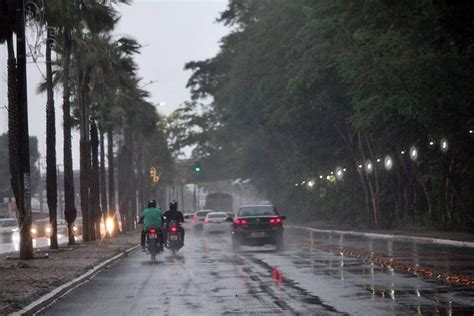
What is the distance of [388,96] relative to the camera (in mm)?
47500

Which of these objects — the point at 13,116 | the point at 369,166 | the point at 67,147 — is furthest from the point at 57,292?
the point at 369,166

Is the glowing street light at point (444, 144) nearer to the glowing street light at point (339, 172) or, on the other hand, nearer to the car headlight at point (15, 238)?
the car headlight at point (15, 238)

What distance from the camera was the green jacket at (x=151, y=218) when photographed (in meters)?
36.0

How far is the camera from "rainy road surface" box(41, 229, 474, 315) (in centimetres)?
1722

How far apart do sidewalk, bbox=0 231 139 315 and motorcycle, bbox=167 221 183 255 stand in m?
2.04

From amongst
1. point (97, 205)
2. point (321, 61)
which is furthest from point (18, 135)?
point (321, 61)

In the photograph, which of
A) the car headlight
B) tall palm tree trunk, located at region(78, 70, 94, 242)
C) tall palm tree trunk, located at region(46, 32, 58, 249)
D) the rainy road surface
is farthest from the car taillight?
the car headlight

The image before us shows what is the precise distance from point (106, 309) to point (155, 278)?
7.98 m

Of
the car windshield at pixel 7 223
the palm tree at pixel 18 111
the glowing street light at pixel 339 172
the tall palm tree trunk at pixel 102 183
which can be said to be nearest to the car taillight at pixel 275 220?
the palm tree at pixel 18 111

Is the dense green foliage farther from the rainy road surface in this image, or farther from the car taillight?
the rainy road surface

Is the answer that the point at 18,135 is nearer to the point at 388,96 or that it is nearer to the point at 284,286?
the point at 284,286

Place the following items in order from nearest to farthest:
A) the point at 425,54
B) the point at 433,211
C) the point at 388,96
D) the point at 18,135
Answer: the point at 18,135 < the point at 425,54 < the point at 388,96 < the point at 433,211

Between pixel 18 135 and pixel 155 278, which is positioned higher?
pixel 18 135

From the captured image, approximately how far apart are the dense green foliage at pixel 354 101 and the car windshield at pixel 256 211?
23.2 ft
